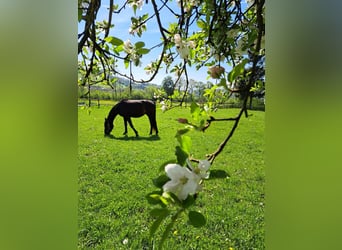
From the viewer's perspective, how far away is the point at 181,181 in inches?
11.2

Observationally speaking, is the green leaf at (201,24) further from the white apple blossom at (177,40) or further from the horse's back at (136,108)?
the horse's back at (136,108)

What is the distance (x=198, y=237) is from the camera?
1754 millimetres

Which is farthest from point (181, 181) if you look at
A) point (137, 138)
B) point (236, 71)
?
point (137, 138)

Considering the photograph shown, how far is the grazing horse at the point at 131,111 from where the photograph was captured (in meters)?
3.47

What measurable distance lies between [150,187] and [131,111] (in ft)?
4.19

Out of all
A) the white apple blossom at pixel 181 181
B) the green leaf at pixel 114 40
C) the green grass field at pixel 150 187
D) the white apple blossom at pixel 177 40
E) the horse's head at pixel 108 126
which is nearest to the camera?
the white apple blossom at pixel 181 181

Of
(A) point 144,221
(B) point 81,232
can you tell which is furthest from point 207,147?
(B) point 81,232

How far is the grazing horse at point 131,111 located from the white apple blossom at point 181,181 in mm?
3209

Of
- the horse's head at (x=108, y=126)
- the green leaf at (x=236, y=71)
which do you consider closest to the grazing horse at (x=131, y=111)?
the horse's head at (x=108, y=126)

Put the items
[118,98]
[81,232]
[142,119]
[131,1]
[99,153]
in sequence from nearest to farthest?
1. [131,1]
2. [81,232]
3. [99,153]
4. [118,98]
5. [142,119]

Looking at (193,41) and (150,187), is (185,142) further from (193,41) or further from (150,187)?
(150,187)
